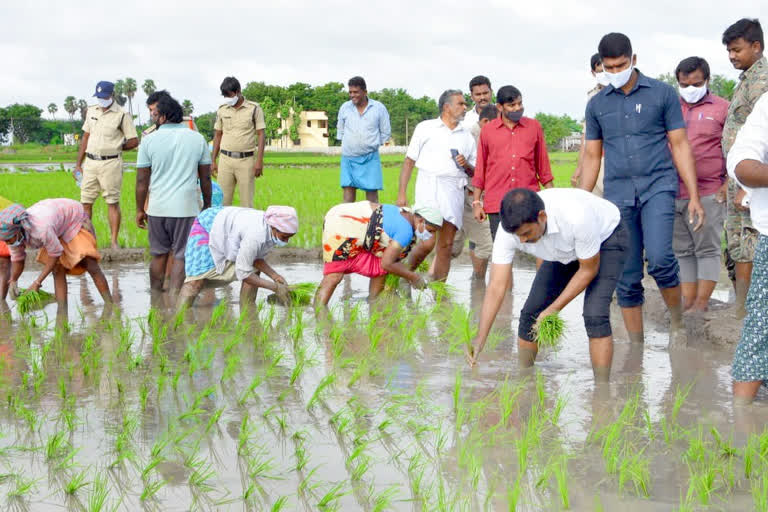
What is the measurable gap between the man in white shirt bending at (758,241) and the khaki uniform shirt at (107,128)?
6.36 m

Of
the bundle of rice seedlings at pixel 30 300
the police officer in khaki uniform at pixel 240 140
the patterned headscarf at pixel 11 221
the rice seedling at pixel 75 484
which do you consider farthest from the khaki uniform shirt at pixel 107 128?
the rice seedling at pixel 75 484

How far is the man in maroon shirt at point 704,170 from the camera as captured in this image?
19.1 feet

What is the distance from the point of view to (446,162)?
7.12 m

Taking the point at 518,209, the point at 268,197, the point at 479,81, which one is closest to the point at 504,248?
the point at 518,209

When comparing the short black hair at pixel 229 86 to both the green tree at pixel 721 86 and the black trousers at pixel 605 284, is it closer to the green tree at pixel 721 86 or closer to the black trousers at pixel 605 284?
the black trousers at pixel 605 284

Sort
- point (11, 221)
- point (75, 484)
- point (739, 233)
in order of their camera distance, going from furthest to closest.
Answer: point (11, 221), point (739, 233), point (75, 484)

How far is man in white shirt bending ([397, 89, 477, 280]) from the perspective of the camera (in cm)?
707

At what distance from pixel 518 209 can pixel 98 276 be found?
391 cm

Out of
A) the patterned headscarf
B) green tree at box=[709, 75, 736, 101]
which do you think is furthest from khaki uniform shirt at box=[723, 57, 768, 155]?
green tree at box=[709, 75, 736, 101]

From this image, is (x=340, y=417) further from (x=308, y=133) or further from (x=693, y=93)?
(x=308, y=133)

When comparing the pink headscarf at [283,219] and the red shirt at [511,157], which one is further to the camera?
the red shirt at [511,157]

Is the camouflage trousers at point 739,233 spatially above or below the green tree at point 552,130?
below

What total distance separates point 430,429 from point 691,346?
2.33 meters

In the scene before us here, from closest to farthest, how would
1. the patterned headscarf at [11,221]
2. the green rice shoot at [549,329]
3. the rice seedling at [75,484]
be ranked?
1. the rice seedling at [75,484]
2. the green rice shoot at [549,329]
3. the patterned headscarf at [11,221]
